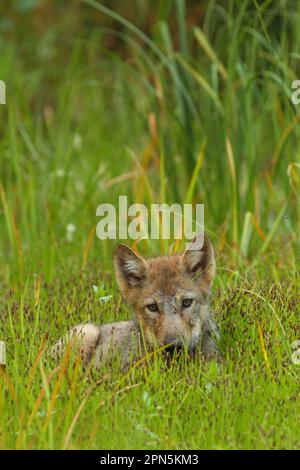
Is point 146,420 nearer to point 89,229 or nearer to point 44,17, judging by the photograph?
point 89,229

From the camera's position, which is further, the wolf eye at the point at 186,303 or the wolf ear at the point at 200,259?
the wolf ear at the point at 200,259

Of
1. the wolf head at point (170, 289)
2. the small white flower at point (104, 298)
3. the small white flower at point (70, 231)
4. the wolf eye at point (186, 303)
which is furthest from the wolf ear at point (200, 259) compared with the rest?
the small white flower at point (70, 231)

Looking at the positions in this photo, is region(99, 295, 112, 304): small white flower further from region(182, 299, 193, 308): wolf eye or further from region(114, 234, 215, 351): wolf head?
region(182, 299, 193, 308): wolf eye

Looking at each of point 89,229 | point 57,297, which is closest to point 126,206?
point 89,229

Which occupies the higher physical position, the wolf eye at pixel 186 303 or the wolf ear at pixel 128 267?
the wolf ear at pixel 128 267

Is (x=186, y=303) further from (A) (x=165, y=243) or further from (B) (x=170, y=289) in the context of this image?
(A) (x=165, y=243)

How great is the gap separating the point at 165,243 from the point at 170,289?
156cm

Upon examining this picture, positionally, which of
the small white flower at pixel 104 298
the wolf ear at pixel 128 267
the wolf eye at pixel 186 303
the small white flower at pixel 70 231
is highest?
the small white flower at pixel 70 231

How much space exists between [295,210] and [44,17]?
6.77m

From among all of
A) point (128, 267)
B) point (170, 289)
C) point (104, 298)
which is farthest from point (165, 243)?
point (170, 289)

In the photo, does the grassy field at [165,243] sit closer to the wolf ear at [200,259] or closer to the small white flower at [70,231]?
the small white flower at [70,231]

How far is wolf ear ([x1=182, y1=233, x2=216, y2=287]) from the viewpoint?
5422mm

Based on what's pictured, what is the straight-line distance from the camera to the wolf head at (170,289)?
519cm
